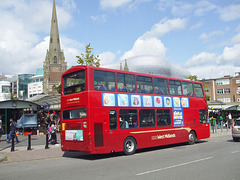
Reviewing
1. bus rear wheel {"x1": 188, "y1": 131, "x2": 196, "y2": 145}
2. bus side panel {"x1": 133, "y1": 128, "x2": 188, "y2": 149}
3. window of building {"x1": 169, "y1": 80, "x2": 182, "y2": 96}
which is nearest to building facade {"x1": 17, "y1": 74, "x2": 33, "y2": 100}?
bus rear wheel {"x1": 188, "y1": 131, "x2": 196, "y2": 145}

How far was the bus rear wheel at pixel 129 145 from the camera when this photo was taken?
13.0 metres

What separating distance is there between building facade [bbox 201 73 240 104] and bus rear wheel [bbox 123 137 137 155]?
71.7m

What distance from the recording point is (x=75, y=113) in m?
12.5

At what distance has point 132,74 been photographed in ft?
45.4

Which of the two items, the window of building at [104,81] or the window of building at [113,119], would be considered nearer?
the window of building at [104,81]

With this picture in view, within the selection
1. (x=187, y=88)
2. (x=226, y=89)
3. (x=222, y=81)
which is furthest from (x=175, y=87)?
(x=222, y=81)

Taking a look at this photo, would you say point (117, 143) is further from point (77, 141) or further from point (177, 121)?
point (177, 121)

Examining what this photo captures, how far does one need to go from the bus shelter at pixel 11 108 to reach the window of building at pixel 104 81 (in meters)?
14.7

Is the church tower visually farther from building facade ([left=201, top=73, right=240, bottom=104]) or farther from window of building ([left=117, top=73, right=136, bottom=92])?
window of building ([left=117, top=73, right=136, bottom=92])

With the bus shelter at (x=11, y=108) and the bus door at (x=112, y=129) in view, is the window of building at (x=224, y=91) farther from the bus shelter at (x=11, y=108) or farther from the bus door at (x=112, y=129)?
the bus door at (x=112, y=129)

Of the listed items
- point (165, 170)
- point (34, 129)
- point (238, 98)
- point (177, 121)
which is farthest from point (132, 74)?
point (238, 98)

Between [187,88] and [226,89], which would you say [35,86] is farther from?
[187,88]

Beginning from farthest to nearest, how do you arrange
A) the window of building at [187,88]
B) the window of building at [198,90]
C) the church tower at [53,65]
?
the church tower at [53,65], the window of building at [198,90], the window of building at [187,88]

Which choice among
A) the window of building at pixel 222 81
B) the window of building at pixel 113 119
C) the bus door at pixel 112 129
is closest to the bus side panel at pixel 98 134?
the bus door at pixel 112 129
